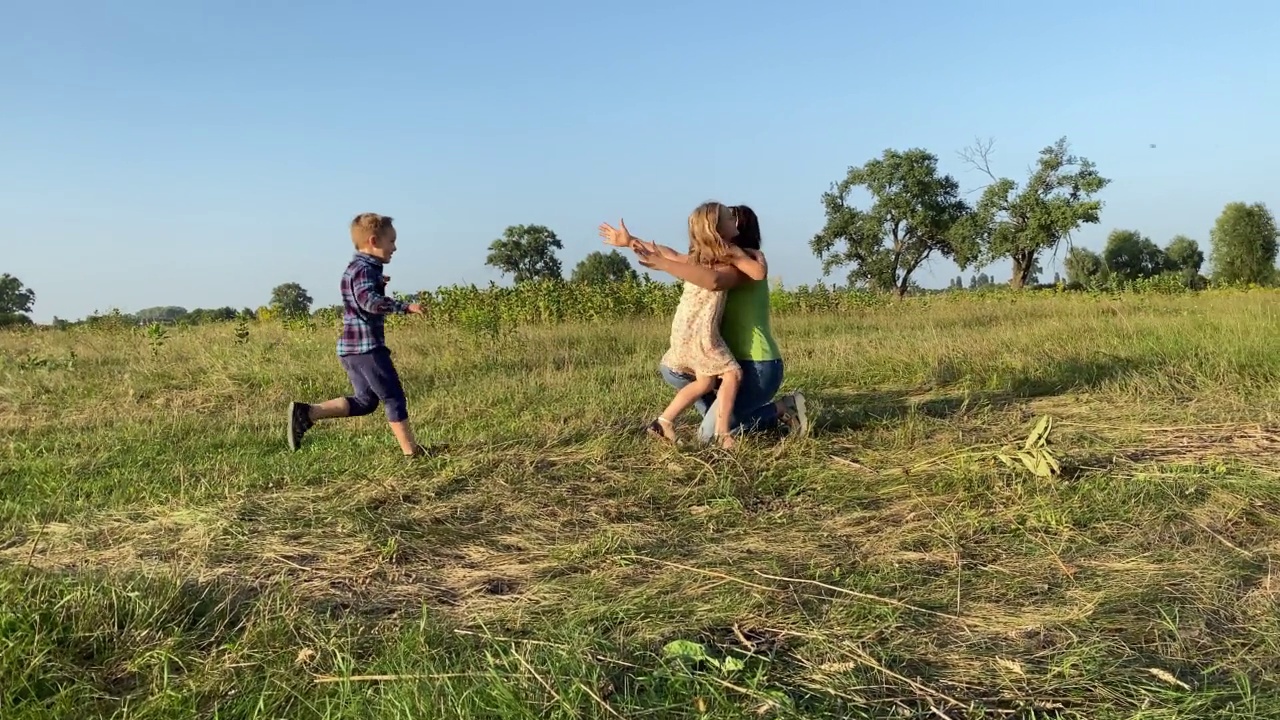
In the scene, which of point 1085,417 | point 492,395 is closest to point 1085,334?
point 1085,417

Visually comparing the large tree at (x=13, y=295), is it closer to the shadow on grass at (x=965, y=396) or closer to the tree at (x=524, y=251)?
the tree at (x=524, y=251)

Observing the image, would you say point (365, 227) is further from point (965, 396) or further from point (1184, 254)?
point (1184, 254)

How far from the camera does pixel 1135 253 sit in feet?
201

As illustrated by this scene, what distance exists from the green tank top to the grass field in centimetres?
55

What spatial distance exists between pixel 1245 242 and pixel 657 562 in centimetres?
6154

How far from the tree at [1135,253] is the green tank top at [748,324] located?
64636 millimetres

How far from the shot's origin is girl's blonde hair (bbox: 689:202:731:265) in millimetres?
4234

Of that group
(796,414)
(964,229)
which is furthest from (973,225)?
(796,414)

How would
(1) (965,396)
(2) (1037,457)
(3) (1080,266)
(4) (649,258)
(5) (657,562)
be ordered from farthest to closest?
(3) (1080,266) < (1) (965,396) < (4) (649,258) < (2) (1037,457) < (5) (657,562)

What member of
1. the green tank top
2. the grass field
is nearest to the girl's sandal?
A: the grass field

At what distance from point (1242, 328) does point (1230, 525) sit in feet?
17.5

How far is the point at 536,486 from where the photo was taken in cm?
362

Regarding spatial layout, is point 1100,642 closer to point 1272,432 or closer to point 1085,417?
point 1272,432

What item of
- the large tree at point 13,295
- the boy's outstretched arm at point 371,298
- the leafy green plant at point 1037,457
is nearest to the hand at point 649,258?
the boy's outstretched arm at point 371,298
